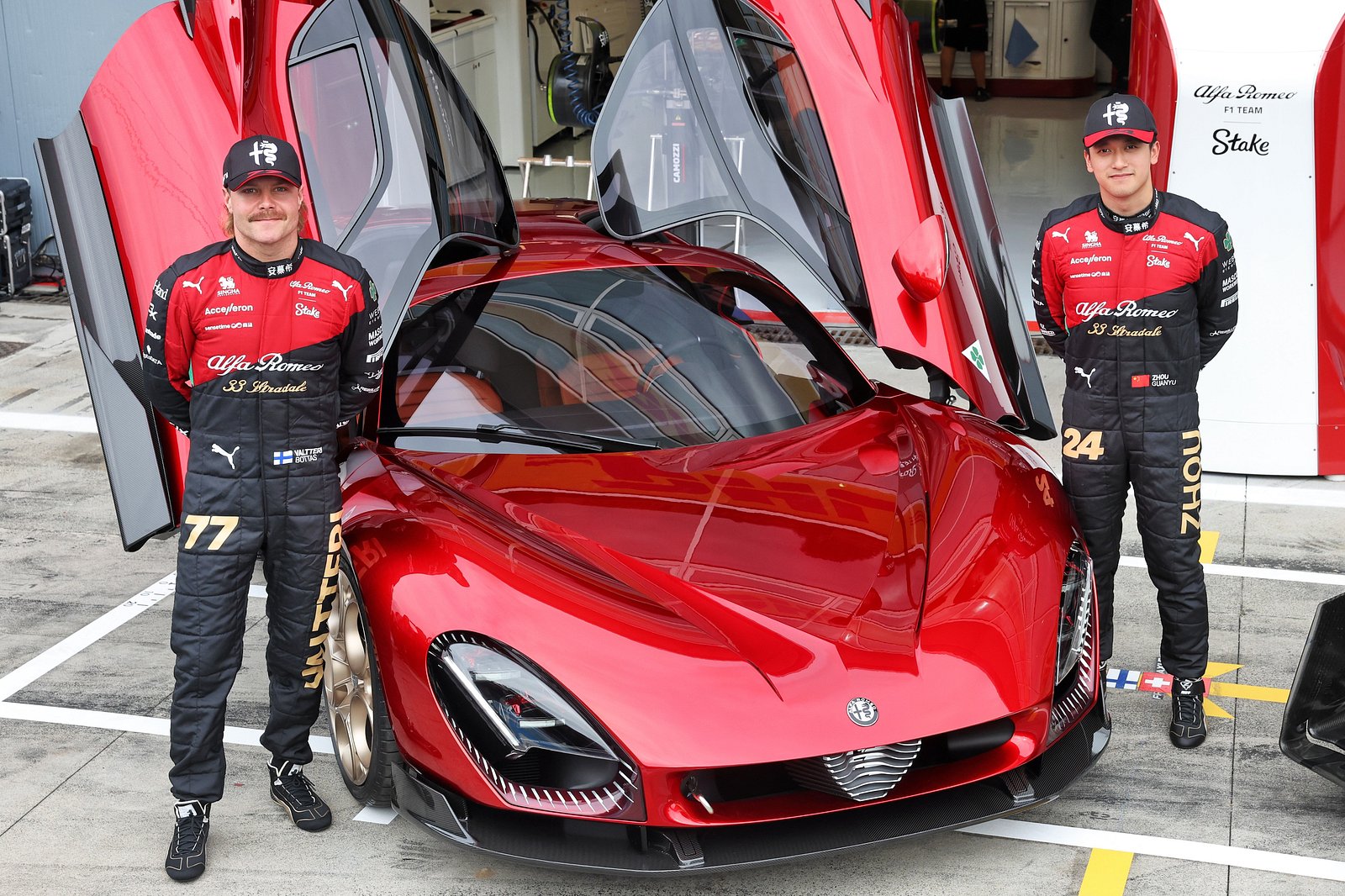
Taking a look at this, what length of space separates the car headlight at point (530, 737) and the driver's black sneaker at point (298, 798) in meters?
0.76

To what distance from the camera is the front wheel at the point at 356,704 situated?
11.9 feet

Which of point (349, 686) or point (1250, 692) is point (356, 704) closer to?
point (349, 686)

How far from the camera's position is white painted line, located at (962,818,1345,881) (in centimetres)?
363

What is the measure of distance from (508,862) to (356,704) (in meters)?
0.77

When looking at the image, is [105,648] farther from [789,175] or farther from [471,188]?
[789,175]

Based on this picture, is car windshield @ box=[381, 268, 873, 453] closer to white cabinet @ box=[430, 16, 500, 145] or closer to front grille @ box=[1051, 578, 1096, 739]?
front grille @ box=[1051, 578, 1096, 739]

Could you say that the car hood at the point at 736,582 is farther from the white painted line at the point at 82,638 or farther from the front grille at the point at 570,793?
the white painted line at the point at 82,638

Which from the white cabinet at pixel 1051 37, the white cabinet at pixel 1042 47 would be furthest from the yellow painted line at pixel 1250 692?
the white cabinet at pixel 1051 37

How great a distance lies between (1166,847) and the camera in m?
3.74

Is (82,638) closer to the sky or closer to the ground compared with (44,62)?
closer to the ground

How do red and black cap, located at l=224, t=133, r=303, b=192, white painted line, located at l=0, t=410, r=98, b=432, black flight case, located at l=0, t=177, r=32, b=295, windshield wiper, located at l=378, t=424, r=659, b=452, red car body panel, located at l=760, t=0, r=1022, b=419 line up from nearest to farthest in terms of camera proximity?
red and black cap, located at l=224, t=133, r=303, b=192
windshield wiper, located at l=378, t=424, r=659, b=452
red car body panel, located at l=760, t=0, r=1022, b=419
white painted line, located at l=0, t=410, r=98, b=432
black flight case, located at l=0, t=177, r=32, b=295

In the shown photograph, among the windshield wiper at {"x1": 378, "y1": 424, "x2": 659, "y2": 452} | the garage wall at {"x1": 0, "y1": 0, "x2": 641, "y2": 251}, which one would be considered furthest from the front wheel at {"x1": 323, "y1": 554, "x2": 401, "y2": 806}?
the garage wall at {"x1": 0, "y1": 0, "x2": 641, "y2": 251}

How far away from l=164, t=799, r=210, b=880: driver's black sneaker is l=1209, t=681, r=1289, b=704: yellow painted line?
303 cm

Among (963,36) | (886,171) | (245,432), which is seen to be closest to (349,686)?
(245,432)
